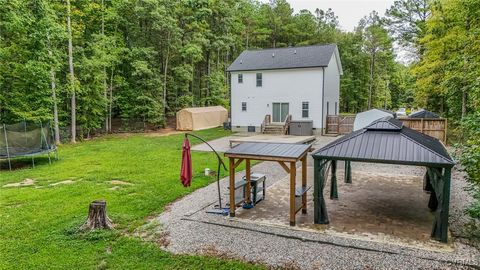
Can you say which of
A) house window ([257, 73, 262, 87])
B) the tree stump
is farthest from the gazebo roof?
house window ([257, 73, 262, 87])

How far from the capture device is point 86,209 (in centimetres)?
789

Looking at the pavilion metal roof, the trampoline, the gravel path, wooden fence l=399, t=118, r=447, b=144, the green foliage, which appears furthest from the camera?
the green foliage

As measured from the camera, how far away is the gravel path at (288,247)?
5199 mm

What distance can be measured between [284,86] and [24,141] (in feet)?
53.3

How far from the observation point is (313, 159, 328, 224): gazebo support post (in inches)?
267

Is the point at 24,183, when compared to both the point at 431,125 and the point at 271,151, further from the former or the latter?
the point at 431,125

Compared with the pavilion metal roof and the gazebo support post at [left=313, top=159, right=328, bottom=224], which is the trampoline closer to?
the pavilion metal roof

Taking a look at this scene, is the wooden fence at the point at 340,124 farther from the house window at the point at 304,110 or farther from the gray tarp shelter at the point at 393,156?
the gray tarp shelter at the point at 393,156

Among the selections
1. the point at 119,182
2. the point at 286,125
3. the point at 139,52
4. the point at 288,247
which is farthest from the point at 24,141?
the point at 286,125

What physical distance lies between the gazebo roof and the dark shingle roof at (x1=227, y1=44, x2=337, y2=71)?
1541cm

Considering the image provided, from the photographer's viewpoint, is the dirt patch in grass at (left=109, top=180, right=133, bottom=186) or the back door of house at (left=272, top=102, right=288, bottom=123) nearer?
the dirt patch in grass at (left=109, top=180, right=133, bottom=186)

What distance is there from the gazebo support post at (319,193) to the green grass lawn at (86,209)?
2.40 metres

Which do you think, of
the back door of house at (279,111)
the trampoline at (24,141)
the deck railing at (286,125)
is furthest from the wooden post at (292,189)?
the back door of house at (279,111)

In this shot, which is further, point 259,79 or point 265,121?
point 259,79
